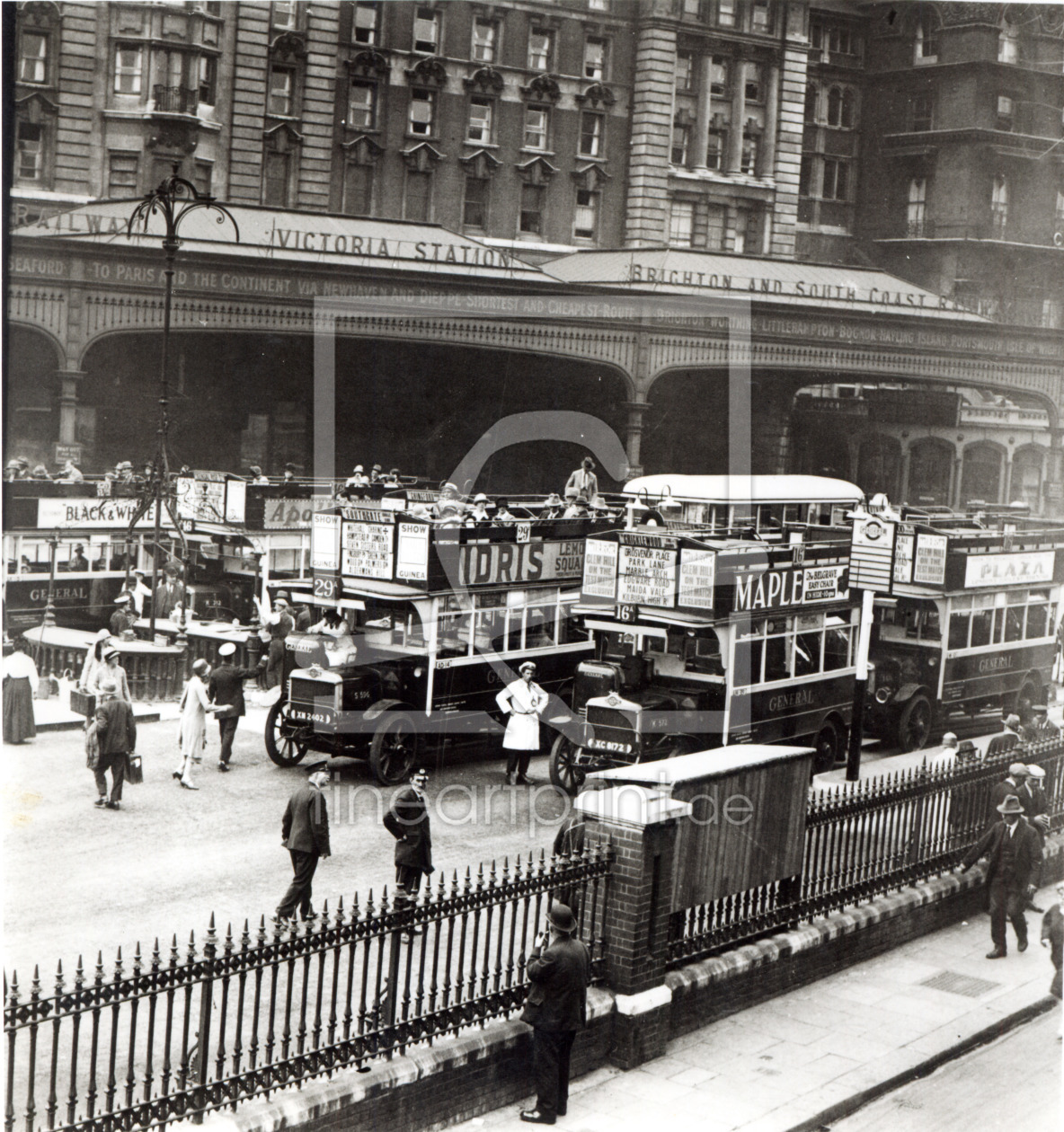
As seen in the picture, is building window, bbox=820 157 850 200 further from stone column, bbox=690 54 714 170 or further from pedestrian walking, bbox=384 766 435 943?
pedestrian walking, bbox=384 766 435 943

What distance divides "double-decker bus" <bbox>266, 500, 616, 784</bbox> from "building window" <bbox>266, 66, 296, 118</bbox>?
532 cm

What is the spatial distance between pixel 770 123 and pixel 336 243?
805cm

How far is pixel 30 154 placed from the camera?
17.1 metres

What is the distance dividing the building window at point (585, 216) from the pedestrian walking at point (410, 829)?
12130mm

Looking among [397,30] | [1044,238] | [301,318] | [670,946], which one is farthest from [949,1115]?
[301,318]

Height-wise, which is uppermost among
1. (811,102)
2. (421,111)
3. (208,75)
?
(811,102)

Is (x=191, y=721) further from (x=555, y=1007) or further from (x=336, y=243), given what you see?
(x=336, y=243)

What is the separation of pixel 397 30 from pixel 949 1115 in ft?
51.0

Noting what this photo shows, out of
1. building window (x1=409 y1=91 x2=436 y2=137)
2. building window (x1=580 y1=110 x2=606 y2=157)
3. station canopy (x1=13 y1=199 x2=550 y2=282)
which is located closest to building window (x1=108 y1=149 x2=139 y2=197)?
station canopy (x1=13 y1=199 x2=550 y2=282)

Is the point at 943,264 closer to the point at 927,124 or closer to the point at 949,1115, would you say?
the point at 927,124

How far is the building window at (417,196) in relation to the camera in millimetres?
19859

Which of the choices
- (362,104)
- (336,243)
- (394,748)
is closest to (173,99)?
(362,104)

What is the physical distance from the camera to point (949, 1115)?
29.7 ft

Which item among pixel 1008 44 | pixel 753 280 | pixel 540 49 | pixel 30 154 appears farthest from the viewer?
pixel 753 280
